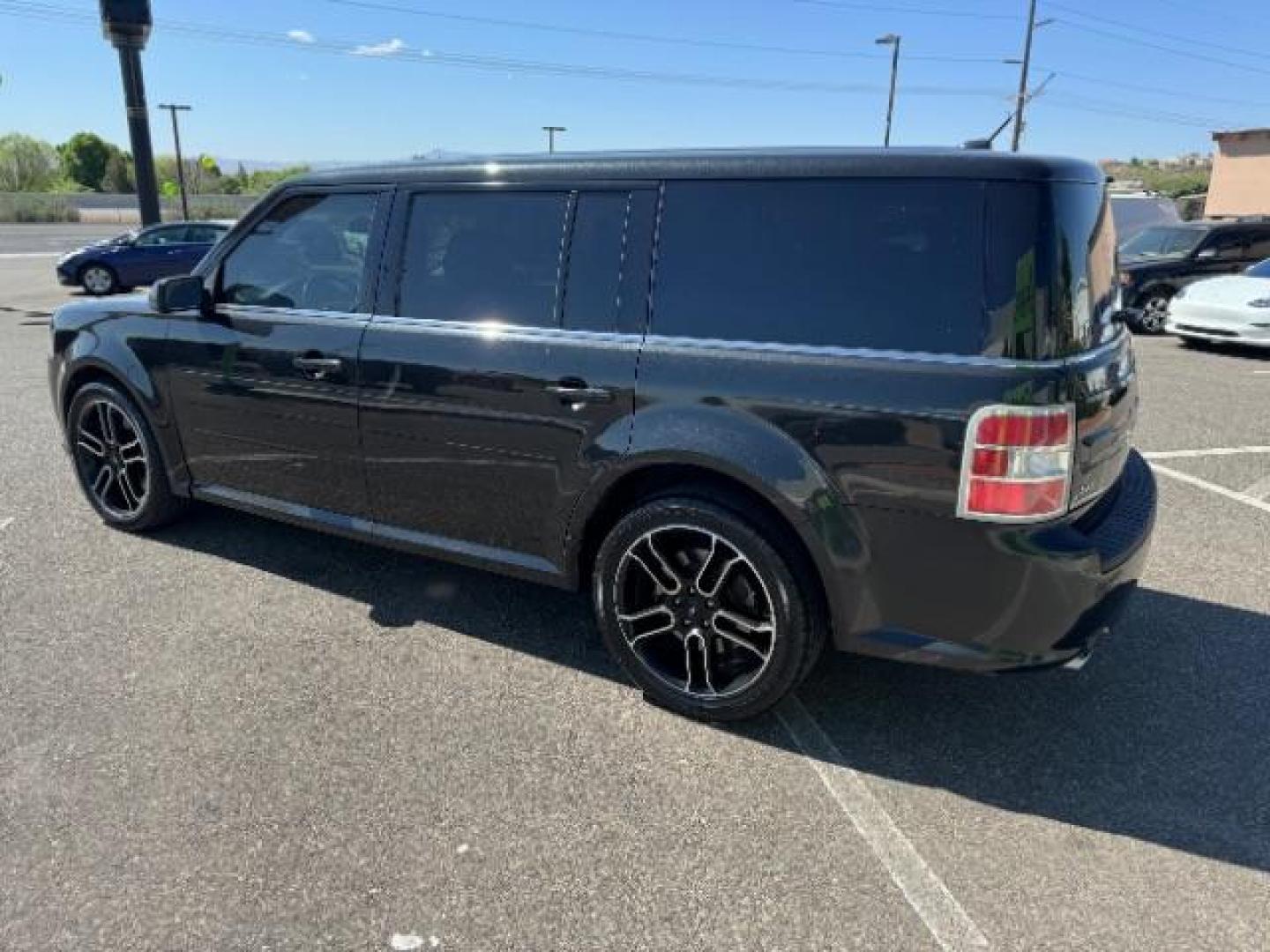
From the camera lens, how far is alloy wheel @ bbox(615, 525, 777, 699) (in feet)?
9.43

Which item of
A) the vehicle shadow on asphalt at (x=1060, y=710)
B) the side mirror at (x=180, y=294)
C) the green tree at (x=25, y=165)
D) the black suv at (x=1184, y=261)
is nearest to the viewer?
the vehicle shadow on asphalt at (x=1060, y=710)

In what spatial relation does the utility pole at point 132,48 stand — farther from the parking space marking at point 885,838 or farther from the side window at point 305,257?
the parking space marking at point 885,838

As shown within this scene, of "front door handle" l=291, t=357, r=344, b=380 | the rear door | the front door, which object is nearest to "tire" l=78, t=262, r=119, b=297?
the front door

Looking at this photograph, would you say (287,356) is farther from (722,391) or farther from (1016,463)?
(1016,463)

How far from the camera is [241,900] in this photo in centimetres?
220

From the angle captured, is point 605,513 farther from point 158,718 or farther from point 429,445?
point 158,718

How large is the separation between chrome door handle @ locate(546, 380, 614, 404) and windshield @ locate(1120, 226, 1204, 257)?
12.7 meters

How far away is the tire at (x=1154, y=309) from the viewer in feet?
42.8

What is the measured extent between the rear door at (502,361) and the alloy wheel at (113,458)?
66.0 inches

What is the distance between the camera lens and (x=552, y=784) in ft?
8.74

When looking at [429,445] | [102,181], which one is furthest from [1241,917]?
[102,181]

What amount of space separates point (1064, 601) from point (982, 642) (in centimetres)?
25

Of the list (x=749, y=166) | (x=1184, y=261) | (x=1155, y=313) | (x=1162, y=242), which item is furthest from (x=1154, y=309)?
(x=749, y=166)

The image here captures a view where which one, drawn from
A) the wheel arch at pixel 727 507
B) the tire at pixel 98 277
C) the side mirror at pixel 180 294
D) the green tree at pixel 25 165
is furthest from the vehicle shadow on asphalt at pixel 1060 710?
the green tree at pixel 25 165
